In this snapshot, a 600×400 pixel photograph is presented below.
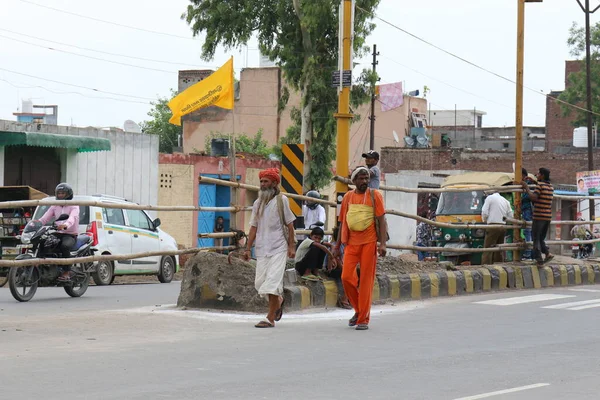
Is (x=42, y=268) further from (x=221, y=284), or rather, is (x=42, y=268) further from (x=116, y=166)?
(x=116, y=166)

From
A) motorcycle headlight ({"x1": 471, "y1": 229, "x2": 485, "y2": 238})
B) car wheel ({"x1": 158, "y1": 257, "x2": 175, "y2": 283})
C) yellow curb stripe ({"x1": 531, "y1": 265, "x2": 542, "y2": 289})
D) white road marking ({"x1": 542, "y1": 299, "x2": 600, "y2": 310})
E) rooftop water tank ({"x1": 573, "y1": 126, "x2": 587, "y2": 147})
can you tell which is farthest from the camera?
rooftop water tank ({"x1": 573, "y1": 126, "x2": 587, "y2": 147})

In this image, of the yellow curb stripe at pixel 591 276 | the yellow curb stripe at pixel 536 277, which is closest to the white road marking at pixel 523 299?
the yellow curb stripe at pixel 536 277

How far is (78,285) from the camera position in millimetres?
15750

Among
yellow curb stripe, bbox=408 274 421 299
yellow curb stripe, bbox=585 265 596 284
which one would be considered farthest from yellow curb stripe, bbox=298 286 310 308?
yellow curb stripe, bbox=585 265 596 284

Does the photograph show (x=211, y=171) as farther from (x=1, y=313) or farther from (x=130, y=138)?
(x=1, y=313)

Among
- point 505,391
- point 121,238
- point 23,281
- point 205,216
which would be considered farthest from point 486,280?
point 205,216

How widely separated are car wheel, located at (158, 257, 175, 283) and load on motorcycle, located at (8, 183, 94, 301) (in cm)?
725

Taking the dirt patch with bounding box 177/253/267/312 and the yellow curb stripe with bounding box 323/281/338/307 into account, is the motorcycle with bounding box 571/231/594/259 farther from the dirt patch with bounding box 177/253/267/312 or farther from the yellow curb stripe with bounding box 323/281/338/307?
the dirt patch with bounding box 177/253/267/312

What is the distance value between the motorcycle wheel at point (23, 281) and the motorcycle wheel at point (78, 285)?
2.51ft

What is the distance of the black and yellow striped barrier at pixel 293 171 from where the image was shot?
14.8m

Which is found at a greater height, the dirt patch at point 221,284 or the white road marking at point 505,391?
the dirt patch at point 221,284

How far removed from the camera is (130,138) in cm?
3102

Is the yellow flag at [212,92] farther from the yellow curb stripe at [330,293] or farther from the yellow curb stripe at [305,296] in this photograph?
the yellow curb stripe at [305,296]

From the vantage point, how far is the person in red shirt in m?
11.6
